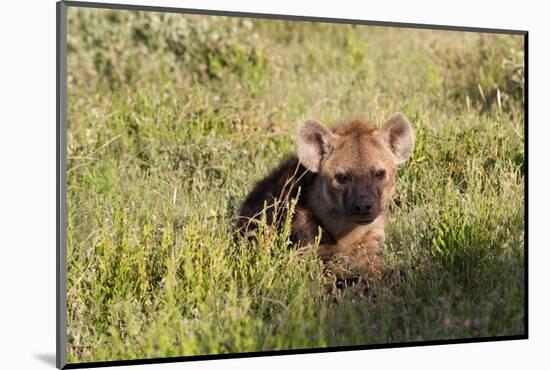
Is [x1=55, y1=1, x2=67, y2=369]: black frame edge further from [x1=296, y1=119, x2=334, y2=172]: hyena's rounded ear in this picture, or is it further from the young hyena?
[x1=296, y1=119, x2=334, y2=172]: hyena's rounded ear

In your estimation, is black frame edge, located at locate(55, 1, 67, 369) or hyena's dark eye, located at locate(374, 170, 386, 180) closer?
black frame edge, located at locate(55, 1, 67, 369)

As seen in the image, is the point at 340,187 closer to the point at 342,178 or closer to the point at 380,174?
the point at 342,178

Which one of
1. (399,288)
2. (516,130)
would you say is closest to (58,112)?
(399,288)

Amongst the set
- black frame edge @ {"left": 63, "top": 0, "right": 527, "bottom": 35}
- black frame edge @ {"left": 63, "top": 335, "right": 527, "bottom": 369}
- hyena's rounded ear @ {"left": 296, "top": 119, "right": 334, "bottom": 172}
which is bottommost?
black frame edge @ {"left": 63, "top": 335, "right": 527, "bottom": 369}

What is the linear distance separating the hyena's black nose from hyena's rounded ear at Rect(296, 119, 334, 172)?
40cm

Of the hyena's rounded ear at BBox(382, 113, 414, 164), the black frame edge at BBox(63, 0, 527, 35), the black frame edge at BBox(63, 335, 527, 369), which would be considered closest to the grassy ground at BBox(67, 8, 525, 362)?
the black frame edge at BBox(63, 335, 527, 369)

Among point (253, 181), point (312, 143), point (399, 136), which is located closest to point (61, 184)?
point (312, 143)

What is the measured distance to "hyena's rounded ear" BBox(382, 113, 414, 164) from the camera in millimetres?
6266

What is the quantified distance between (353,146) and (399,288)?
2.85 feet

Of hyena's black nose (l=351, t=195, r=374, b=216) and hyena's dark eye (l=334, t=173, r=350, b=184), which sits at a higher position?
hyena's dark eye (l=334, t=173, r=350, b=184)

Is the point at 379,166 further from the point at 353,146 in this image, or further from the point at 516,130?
the point at 516,130

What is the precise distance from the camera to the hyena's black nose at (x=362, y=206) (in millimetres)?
5922

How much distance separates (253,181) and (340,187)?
109cm

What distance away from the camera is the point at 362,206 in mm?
5918
